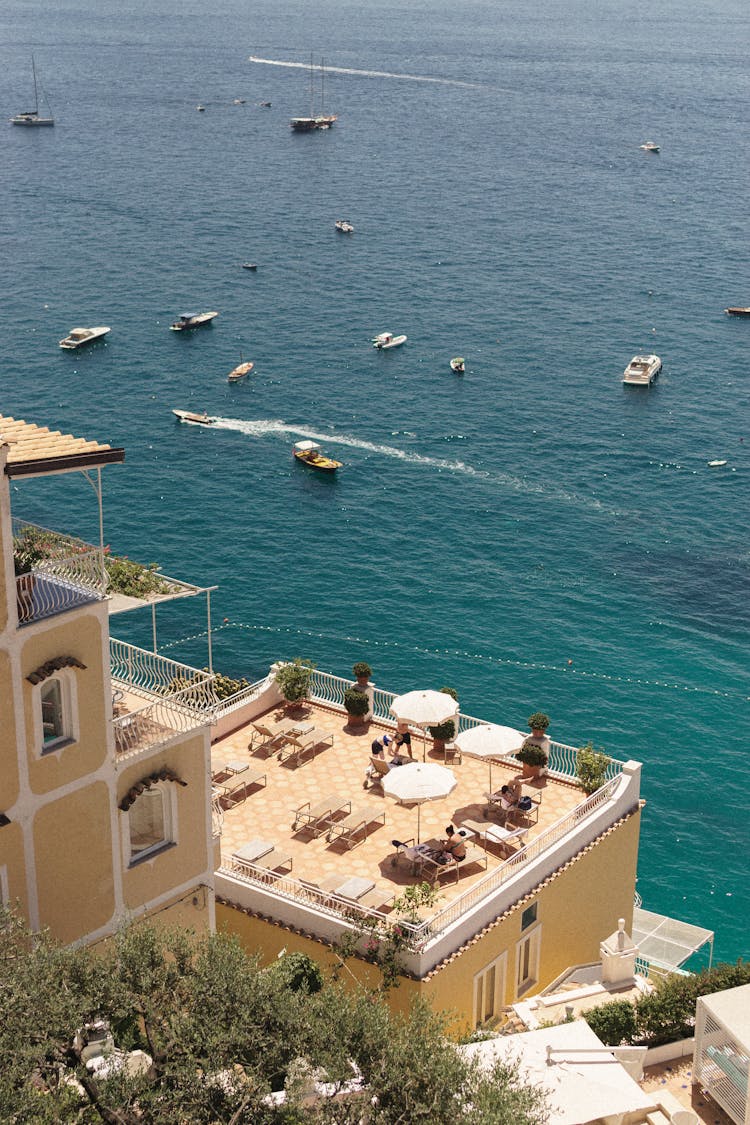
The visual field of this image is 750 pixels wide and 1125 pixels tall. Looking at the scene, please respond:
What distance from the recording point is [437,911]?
98.5 feet

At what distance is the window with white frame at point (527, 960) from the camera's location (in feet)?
105

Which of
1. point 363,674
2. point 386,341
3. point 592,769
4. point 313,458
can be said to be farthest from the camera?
point 386,341

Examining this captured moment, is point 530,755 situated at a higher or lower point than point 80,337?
higher

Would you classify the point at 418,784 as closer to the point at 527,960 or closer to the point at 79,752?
the point at 527,960

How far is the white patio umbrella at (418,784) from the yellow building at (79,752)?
24.7 ft

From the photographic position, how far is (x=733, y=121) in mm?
193000

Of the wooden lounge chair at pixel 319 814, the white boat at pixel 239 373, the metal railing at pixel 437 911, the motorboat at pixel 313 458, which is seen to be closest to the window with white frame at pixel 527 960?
the metal railing at pixel 437 911

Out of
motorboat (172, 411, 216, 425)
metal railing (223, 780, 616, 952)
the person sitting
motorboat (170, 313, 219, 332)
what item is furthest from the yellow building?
motorboat (170, 313, 219, 332)

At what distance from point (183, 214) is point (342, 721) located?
111011 millimetres

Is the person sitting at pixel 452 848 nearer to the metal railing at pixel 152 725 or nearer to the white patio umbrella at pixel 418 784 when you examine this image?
the white patio umbrella at pixel 418 784

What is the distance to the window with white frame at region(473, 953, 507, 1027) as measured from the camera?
30.5 meters

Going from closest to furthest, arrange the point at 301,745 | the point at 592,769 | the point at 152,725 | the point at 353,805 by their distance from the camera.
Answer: the point at 152,725
the point at 353,805
the point at 592,769
the point at 301,745

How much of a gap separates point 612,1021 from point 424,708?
31.1ft

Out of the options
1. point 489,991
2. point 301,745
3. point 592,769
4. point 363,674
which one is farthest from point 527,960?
point 363,674
